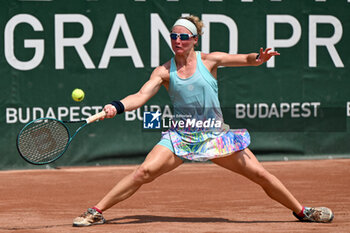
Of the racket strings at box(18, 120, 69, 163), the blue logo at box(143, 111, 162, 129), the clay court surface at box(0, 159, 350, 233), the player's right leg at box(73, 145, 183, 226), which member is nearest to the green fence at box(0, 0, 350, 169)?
the blue logo at box(143, 111, 162, 129)

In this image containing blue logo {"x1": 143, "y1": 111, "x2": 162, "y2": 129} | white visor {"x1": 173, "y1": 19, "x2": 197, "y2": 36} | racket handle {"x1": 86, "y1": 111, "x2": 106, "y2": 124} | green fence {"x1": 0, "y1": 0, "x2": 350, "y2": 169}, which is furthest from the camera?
green fence {"x1": 0, "y1": 0, "x2": 350, "y2": 169}

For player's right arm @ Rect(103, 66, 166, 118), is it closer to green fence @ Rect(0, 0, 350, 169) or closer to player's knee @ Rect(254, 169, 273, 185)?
player's knee @ Rect(254, 169, 273, 185)

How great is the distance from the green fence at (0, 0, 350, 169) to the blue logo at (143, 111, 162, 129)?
0.50 ft

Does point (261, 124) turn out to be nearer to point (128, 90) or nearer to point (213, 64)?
point (128, 90)

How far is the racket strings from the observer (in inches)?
195

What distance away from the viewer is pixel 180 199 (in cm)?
663

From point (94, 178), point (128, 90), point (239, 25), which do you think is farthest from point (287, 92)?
point (94, 178)

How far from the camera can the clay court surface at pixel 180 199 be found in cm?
521

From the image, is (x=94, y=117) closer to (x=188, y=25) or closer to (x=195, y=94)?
(x=195, y=94)

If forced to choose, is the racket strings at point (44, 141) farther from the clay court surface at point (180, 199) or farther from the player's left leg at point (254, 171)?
the player's left leg at point (254, 171)

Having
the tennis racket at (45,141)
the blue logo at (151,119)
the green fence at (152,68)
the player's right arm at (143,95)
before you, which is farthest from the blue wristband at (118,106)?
the green fence at (152,68)

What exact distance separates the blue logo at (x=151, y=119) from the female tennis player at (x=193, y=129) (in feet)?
7.33

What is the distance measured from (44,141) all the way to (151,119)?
105 inches

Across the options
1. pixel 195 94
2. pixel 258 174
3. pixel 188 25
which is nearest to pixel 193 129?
pixel 195 94
